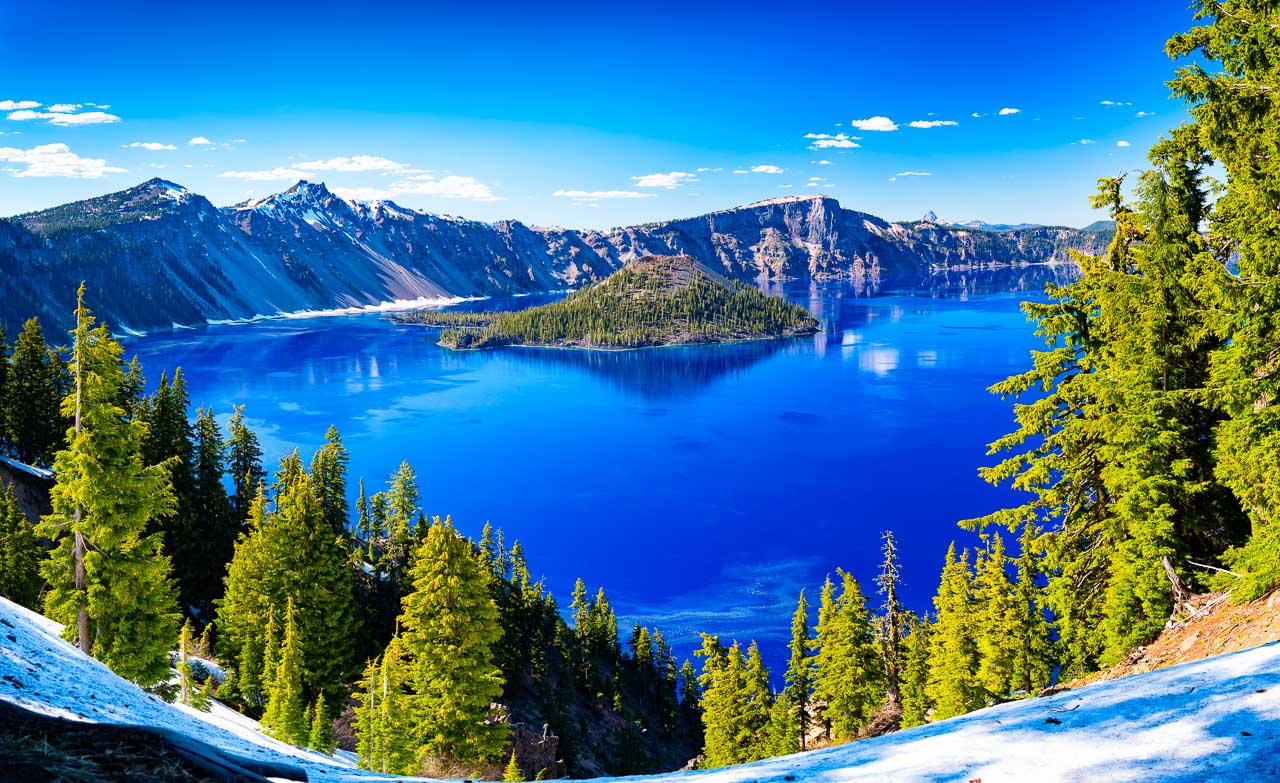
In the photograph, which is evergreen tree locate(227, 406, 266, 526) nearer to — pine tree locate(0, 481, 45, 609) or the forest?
the forest

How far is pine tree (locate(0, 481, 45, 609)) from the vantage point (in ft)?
105

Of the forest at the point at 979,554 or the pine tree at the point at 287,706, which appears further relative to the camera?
the pine tree at the point at 287,706

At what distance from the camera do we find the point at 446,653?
23703 mm

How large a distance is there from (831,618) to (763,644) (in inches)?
1002

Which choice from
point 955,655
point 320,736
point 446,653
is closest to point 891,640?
point 955,655

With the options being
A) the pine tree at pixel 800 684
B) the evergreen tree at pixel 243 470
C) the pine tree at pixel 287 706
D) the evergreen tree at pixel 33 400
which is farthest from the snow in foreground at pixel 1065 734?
the evergreen tree at pixel 33 400

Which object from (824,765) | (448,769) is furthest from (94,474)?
(824,765)

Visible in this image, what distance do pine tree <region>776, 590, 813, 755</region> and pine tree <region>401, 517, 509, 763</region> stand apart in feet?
51.4

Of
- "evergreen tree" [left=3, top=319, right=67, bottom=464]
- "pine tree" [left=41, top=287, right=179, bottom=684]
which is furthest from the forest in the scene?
"evergreen tree" [left=3, top=319, right=67, bottom=464]

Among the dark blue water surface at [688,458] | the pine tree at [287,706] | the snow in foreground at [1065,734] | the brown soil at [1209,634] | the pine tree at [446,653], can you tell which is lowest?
→ the dark blue water surface at [688,458]

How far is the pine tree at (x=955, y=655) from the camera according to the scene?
1066 inches

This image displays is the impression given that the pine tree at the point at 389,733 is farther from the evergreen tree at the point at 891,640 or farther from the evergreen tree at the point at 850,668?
the evergreen tree at the point at 891,640

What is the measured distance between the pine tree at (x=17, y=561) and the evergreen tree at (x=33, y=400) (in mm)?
14550

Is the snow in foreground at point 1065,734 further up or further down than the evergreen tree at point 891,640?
further up
